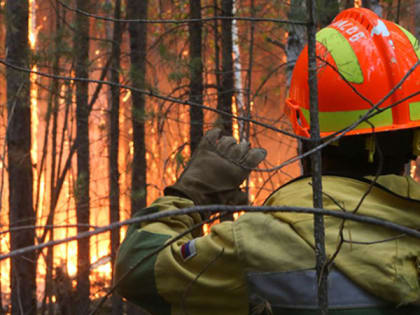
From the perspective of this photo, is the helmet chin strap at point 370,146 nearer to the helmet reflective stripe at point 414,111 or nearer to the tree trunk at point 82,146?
the helmet reflective stripe at point 414,111

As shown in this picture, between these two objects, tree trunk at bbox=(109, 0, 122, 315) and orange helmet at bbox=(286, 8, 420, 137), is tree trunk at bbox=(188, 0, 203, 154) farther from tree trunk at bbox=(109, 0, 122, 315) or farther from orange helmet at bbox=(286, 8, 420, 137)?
orange helmet at bbox=(286, 8, 420, 137)

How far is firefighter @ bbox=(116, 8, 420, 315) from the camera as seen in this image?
4.47 ft

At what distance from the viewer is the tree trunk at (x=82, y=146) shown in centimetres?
530

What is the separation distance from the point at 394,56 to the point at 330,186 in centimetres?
53

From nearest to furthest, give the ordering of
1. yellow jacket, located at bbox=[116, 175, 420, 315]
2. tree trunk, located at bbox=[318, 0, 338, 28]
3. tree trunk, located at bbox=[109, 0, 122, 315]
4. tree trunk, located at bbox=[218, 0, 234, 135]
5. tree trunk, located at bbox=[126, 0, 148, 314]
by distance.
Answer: yellow jacket, located at bbox=[116, 175, 420, 315] < tree trunk, located at bbox=[318, 0, 338, 28] < tree trunk, located at bbox=[218, 0, 234, 135] < tree trunk, located at bbox=[126, 0, 148, 314] < tree trunk, located at bbox=[109, 0, 122, 315]

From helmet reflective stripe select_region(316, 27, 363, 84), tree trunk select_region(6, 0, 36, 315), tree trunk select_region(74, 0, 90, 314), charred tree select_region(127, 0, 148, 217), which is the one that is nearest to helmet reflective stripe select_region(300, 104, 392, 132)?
helmet reflective stripe select_region(316, 27, 363, 84)

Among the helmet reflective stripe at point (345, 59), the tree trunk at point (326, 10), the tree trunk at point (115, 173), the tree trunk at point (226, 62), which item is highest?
the tree trunk at point (326, 10)

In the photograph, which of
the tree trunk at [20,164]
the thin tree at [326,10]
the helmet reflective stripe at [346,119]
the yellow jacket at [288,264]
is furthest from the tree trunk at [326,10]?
the yellow jacket at [288,264]

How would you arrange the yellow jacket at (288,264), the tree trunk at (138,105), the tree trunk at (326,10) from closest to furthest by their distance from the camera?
the yellow jacket at (288,264)
the tree trunk at (326,10)
the tree trunk at (138,105)

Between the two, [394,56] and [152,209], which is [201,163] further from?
[394,56]

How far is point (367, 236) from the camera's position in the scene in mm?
1405

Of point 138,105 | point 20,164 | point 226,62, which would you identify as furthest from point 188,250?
point 20,164

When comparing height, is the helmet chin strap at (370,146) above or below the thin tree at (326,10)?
below

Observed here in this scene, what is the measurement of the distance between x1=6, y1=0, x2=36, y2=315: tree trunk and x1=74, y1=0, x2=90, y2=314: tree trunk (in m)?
0.49
